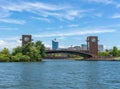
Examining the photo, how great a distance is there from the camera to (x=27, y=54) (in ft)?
602

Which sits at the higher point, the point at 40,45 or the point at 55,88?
the point at 40,45

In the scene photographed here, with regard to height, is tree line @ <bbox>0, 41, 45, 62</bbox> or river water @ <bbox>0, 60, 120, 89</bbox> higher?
tree line @ <bbox>0, 41, 45, 62</bbox>

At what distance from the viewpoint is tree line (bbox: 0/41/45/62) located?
18100cm

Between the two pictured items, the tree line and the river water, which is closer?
the river water

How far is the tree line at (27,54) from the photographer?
181 m

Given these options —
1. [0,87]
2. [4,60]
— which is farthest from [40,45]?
[0,87]

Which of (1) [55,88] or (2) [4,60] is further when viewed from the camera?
(2) [4,60]

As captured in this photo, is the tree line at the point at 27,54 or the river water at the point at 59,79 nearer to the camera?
the river water at the point at 59,79

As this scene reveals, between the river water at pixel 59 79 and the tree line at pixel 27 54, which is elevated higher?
the tree line at pixel 27 54

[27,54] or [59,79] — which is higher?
[27,54]

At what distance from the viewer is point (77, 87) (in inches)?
1921

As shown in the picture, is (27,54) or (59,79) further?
(27,54)

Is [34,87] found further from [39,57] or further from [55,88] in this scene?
[39,57]

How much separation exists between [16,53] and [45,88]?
144208 mm
